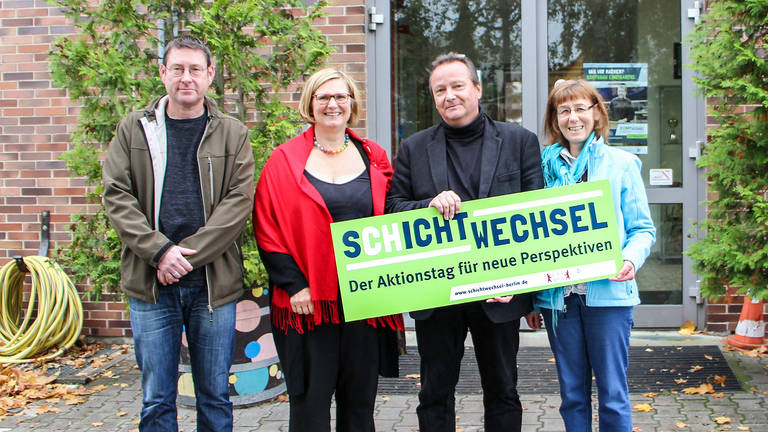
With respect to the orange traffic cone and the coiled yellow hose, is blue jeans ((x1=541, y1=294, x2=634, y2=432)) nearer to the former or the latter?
the orange traffic cone

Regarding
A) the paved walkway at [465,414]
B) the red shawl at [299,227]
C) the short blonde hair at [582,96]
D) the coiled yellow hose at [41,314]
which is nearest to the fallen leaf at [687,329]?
the paved walkway at [465,414]

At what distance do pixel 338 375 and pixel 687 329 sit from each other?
401 centimetres

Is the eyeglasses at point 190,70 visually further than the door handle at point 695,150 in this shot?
No

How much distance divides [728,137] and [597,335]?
240 cm

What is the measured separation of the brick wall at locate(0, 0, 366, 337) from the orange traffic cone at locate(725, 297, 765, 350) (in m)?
3.53

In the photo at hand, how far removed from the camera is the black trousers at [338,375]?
2852mm

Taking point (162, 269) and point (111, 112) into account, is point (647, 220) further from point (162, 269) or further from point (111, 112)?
point (111, 112)

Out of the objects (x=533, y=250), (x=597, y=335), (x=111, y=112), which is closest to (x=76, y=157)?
(x=111, y=112)

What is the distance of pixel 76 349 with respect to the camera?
5715mm

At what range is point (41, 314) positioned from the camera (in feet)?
17.9

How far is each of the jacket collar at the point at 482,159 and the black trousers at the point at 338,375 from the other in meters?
0.73

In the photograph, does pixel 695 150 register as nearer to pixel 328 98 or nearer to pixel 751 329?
pixel 751 329

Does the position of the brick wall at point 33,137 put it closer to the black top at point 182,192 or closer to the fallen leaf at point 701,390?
the black top at point 182,192

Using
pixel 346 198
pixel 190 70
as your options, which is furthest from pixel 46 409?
pixel 346 198
